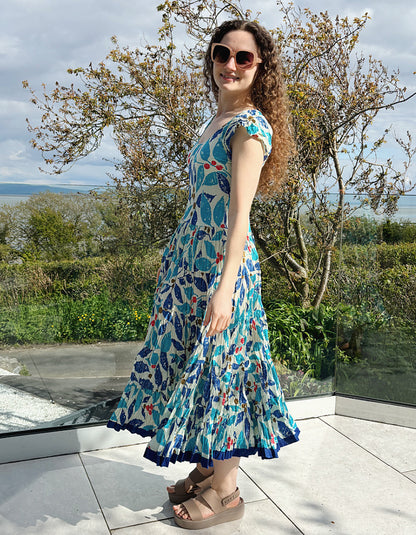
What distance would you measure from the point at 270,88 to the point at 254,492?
153 cm

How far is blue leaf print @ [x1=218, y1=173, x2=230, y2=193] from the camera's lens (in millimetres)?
1718

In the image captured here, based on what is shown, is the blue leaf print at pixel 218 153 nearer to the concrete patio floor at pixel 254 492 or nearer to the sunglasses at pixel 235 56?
the sunglasses at pixel 235 56

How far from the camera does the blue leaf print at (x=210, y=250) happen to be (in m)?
1.75

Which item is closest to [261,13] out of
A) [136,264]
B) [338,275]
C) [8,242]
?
[338,275]

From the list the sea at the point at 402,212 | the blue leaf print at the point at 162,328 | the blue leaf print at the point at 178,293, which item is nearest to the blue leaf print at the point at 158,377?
the blue leaf print at the point at 162,328

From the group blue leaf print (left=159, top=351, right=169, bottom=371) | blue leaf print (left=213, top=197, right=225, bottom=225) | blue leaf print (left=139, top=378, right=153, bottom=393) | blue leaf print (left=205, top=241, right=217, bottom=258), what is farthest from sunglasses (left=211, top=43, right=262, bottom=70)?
blue leaf print (left=139, top=378, right=153, bottom=393)

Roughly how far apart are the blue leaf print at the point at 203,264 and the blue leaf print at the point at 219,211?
129mm

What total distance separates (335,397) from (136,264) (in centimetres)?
133

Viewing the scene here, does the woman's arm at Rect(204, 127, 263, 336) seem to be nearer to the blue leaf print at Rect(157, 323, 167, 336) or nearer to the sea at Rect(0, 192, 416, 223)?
the blue leaf print at Rect(157, 323, 167, 336)

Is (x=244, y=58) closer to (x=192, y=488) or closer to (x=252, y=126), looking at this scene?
(x=252, y=126)

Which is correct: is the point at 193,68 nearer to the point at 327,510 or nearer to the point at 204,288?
the point at 204,288

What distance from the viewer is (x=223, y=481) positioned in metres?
1.92

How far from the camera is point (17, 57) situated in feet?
8.00

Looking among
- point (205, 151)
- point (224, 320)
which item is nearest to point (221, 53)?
Answer: point (205, 151)
